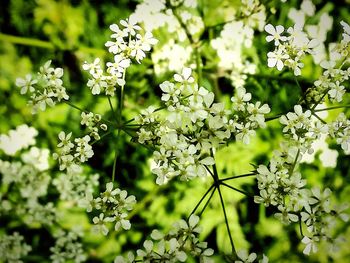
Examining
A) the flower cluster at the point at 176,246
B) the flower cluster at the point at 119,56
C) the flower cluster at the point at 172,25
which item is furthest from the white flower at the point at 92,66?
the flower cluster at the point at 172,25

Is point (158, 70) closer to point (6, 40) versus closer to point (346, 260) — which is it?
point (6, 40)

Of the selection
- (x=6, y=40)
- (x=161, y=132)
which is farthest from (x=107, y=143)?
(x=161, y=132)

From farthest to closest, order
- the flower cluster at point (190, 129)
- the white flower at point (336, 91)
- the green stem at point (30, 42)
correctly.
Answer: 1. the green stem at point (30, 42)
2. the white flower at point (336, 91)
3. the flower cluster at point (190, 129)

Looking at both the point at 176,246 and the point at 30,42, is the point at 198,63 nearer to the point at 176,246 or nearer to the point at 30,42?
the point at 30,42

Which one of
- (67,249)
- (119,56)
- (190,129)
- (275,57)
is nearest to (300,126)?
(275,57)

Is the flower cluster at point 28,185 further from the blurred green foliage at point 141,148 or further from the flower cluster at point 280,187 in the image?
the flower cluster at point 280,187

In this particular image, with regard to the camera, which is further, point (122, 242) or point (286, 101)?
point (122, 242)

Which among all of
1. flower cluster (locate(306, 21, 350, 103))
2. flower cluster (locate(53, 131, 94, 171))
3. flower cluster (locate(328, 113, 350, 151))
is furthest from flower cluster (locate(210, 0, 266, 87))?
flower cluster (locate(53, 131, 94, 171))
